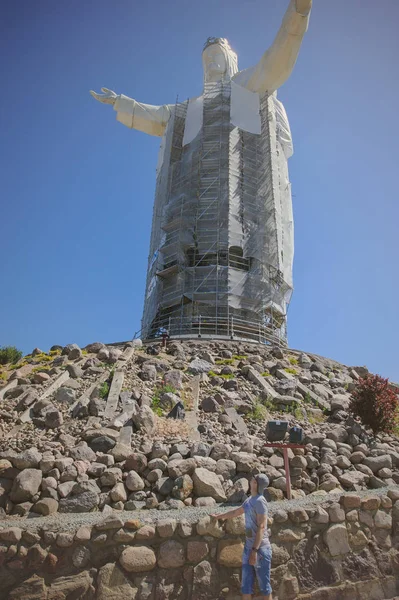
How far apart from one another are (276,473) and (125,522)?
3.29 meters

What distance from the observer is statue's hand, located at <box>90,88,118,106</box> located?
27922mm

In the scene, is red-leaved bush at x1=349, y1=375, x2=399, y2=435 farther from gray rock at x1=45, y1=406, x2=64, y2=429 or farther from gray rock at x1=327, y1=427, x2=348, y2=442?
gray rock at x1=45, y1=406, x2=64, y2=429

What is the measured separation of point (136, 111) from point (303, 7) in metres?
11.3

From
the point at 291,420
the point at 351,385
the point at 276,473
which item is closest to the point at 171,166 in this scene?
the point at 351,385

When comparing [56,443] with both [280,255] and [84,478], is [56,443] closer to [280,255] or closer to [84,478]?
[84,478]

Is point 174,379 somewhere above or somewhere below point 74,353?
below

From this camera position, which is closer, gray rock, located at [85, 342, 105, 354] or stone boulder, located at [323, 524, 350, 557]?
stone boulder, located at [323, 524, 350, 557]

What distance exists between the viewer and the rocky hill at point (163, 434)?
6.30 metres

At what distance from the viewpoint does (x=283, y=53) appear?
2408 centimetres

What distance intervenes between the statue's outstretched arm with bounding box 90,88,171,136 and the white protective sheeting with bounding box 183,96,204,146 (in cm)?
258

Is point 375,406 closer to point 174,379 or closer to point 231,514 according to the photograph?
point 174,379

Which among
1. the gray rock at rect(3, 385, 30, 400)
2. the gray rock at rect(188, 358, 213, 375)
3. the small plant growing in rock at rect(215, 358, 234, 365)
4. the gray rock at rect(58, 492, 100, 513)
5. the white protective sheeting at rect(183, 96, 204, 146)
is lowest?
the gray rock at rect(58, 492, 100, 513)

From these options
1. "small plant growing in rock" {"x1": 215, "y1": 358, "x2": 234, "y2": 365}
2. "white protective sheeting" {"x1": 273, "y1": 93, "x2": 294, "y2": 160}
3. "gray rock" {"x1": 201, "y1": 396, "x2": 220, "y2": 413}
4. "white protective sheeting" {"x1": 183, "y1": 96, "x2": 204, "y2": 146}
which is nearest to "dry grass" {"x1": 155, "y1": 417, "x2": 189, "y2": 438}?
"gray rock" {"x1": 201, "y1": 396, "x2": 220, "y2": 413}

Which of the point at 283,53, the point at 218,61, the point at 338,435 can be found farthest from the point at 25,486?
the point at 218,61
